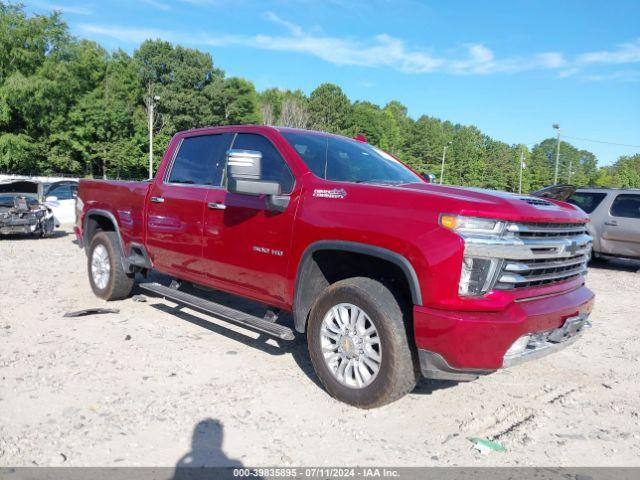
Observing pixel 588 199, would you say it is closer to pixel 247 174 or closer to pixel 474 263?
pixel 474 263

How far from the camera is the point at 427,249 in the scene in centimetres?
338

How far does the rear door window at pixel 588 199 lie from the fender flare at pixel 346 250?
970 centimetres

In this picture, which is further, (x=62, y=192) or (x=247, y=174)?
(x=62, y=192)

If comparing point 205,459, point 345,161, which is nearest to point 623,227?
point 345,161

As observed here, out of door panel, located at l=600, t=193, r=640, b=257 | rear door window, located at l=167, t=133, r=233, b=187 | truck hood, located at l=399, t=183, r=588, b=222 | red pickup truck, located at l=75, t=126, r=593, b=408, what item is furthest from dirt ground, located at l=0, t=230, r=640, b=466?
door panel, located at l=600, t=193, r=640, b=257

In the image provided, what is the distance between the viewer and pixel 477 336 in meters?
3.29

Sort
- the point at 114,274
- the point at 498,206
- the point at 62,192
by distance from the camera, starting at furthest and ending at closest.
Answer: the point at 62,192 → the point at 114,274 → the point at 498,206

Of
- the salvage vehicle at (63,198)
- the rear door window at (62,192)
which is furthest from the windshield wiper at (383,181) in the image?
the rear door window at (62,192)

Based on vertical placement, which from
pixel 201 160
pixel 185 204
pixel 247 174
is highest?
pixel 201 160

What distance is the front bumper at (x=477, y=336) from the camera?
3301mm

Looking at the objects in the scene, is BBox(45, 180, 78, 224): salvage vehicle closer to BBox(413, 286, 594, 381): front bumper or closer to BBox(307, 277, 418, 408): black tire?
BBox(307, 277, 418, 408): black tire

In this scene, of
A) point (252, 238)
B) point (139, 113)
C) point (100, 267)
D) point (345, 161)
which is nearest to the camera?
point (252, 238)

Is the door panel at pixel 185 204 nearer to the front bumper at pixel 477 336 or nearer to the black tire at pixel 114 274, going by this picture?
the black tire at pixel 114 274

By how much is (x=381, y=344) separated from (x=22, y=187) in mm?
14582
